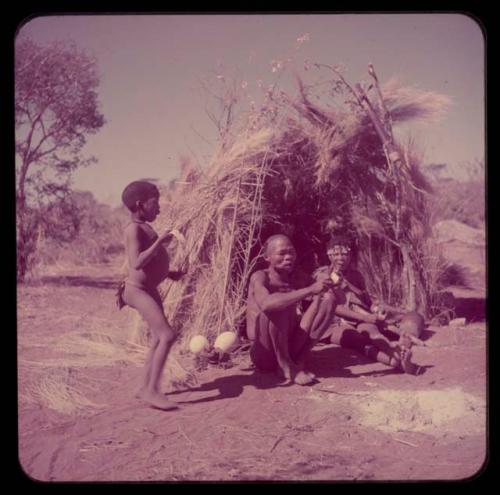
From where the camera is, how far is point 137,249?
386 centimetres

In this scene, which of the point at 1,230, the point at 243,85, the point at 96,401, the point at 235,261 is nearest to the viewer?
the point at 1,230

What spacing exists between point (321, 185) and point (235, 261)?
1225mm

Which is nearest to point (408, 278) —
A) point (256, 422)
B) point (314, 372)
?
point (314, 372)

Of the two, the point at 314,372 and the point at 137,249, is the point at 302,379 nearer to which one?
the point at 314,372

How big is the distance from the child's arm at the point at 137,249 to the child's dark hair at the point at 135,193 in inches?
6.2


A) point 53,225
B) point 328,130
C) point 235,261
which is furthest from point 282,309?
point 53,225

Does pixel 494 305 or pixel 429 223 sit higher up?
pixel 429 223

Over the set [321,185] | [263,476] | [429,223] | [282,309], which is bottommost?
[263,476]

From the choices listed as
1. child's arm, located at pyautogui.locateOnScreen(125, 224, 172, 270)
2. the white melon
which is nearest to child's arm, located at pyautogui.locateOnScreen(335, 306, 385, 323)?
the white melon

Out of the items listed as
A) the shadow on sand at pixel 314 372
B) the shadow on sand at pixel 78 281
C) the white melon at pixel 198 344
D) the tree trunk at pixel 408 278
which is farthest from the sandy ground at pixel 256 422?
the shadow on sand at pixel 78 281

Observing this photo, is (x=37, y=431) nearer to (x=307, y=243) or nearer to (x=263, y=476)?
(x=263, y=476)

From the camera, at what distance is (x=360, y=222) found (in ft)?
18.4

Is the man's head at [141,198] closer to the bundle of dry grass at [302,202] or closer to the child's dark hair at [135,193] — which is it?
the child's dark hair at [135,193]

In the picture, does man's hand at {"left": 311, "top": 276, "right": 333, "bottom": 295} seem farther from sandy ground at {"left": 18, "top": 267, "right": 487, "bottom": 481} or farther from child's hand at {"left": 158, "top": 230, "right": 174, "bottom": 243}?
child's hand at {"left": 158, "top": 230, "right": 174, "bottom": 243}
